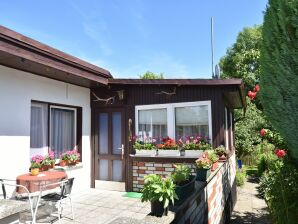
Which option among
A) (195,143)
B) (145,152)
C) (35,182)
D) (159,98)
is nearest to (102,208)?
(35,182)

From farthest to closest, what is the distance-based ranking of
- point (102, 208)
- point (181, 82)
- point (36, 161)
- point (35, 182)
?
point (181, 82) < point (36, 161) < point (102, 208) < point (35, 182)

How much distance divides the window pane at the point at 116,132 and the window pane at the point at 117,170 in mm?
303

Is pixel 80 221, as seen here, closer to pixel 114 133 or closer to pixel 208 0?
pixel 114 133

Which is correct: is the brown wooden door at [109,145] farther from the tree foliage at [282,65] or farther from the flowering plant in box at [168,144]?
the tree foliage at [282,65]

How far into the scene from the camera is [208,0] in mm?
9422

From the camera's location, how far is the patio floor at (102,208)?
5105mm

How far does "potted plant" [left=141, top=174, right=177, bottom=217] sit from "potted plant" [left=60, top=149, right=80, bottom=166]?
496 cm

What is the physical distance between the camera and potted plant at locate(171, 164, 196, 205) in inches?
108

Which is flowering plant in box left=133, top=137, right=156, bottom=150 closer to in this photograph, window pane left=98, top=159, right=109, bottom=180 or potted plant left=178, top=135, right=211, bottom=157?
potted plant left=178, top=135, right=211, bottom=157

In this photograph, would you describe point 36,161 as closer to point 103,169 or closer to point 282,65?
point 103,169

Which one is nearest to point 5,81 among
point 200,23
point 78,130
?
point 78,130

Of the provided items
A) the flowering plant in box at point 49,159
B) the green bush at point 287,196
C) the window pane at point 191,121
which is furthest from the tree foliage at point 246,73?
the flowering plant in box at point 49,159

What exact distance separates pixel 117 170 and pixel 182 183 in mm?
4911

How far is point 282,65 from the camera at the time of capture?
2852mm
